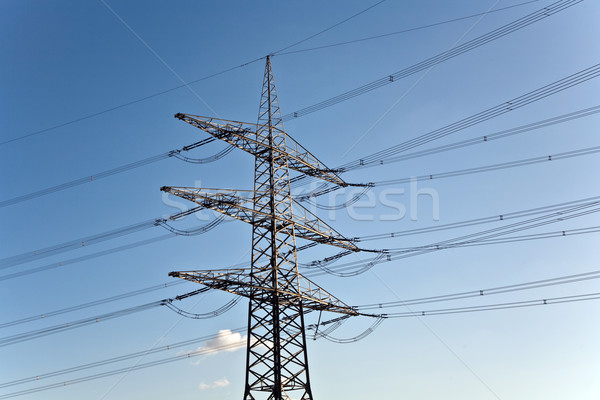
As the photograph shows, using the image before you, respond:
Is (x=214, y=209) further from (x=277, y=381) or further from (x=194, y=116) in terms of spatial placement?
(x=277, y=381)

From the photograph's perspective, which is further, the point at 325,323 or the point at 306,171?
the point at 306,171

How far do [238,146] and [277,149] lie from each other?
2513 mm

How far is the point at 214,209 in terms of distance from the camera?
2700 centimetres

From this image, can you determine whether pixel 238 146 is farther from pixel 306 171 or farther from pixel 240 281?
pixel 240 281

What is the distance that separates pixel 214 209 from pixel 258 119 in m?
8.55

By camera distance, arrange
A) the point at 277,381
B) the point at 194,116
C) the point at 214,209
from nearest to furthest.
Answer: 1. the point at 277,381
2. the point at 214,209
3. the point at 194,116

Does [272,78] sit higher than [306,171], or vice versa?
[272,78]

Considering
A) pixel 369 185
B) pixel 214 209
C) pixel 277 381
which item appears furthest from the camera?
pixel 369 185

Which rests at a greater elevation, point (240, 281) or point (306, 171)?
point (306, 171)

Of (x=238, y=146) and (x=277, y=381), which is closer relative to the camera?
(x=277, y=381)

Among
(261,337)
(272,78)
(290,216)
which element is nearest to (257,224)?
(290,216)

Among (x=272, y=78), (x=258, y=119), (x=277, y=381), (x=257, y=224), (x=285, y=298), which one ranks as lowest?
(x=277, y=381)

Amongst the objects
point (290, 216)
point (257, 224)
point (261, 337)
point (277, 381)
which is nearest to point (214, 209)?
point (257, 224)

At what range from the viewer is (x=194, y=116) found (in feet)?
94.4
